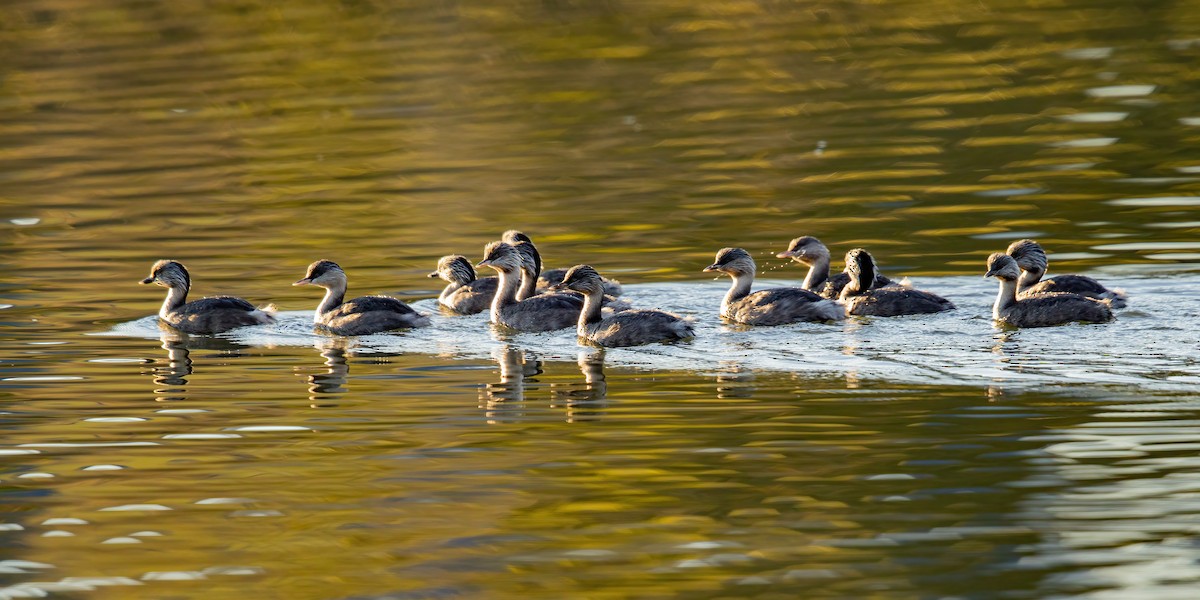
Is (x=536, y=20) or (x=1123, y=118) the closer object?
(x=1123, y=118)

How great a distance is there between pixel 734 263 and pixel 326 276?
12.7ft

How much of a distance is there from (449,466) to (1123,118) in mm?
17171

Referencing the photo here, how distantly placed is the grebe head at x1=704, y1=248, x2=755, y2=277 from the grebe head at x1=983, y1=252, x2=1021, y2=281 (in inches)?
87.6

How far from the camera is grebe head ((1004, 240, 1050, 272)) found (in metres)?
16.1

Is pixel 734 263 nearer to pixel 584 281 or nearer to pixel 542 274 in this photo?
pixel 584 281

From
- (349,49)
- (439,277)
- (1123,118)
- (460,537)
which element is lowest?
(460,537)

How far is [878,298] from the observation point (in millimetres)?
15562

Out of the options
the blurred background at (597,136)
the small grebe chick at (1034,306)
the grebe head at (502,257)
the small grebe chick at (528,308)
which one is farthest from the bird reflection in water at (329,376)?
the small grebe chick at (1034,306)

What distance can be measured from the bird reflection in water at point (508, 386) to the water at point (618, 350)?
61 millimetres

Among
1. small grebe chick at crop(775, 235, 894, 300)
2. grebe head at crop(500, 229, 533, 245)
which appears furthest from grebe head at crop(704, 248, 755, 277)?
grebe head at crop(500, 229, 533, 245)

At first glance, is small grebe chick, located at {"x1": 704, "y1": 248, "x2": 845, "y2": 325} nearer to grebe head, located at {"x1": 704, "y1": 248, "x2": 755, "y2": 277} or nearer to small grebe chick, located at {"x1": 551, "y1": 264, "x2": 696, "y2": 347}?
grebe head, located at {"x1": 704, "y1": 248, "x2": 755, "y2": 277}

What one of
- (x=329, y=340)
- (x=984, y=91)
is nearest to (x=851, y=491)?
(x=329, y=340)

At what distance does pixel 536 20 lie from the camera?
40.9 meters

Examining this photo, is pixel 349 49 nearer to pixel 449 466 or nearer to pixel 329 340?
pixel 329 340
